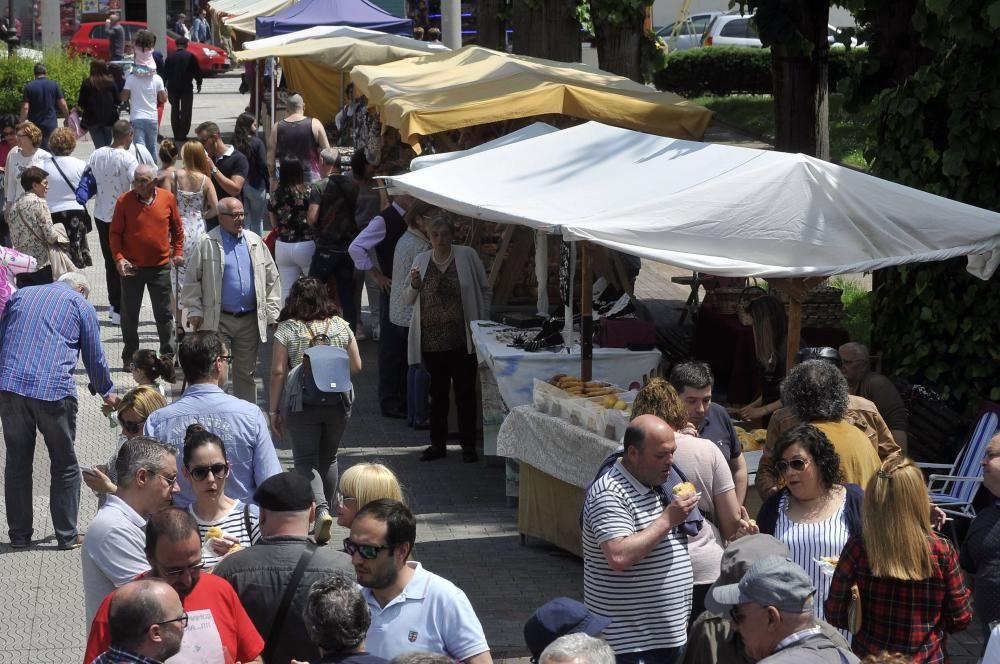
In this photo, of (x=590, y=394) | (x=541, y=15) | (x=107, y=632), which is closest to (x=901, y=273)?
(x=590, y=394)

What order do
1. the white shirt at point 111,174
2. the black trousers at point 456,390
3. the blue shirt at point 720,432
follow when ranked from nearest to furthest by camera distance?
the blue shirt at point 720,432, the black trousers at point 456,390, the white shirt at point 111,174

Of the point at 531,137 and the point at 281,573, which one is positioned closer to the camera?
the point at 281,573

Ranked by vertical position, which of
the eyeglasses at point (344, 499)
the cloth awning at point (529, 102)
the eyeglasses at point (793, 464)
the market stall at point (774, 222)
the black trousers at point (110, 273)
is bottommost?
the black trousers at point (110, 273)

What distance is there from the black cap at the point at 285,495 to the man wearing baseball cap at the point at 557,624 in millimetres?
1053

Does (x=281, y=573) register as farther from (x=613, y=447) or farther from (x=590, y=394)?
(x=590, y=394)

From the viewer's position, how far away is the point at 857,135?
27719 mm

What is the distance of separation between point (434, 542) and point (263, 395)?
3892 millimetres

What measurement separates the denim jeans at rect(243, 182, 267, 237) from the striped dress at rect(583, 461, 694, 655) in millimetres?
10981

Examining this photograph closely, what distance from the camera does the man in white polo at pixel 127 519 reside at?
5.50m

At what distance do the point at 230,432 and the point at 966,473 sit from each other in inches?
181

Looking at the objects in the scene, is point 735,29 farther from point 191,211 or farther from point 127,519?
point 127,519

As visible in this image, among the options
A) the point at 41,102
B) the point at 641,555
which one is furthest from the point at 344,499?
the point at 41,102

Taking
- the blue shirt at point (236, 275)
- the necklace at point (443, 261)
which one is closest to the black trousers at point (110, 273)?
the blue shirt at point (236, 275)

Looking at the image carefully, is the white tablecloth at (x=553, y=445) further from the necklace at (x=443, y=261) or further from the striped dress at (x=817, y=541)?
the striped dress at (x=817, y=541)
